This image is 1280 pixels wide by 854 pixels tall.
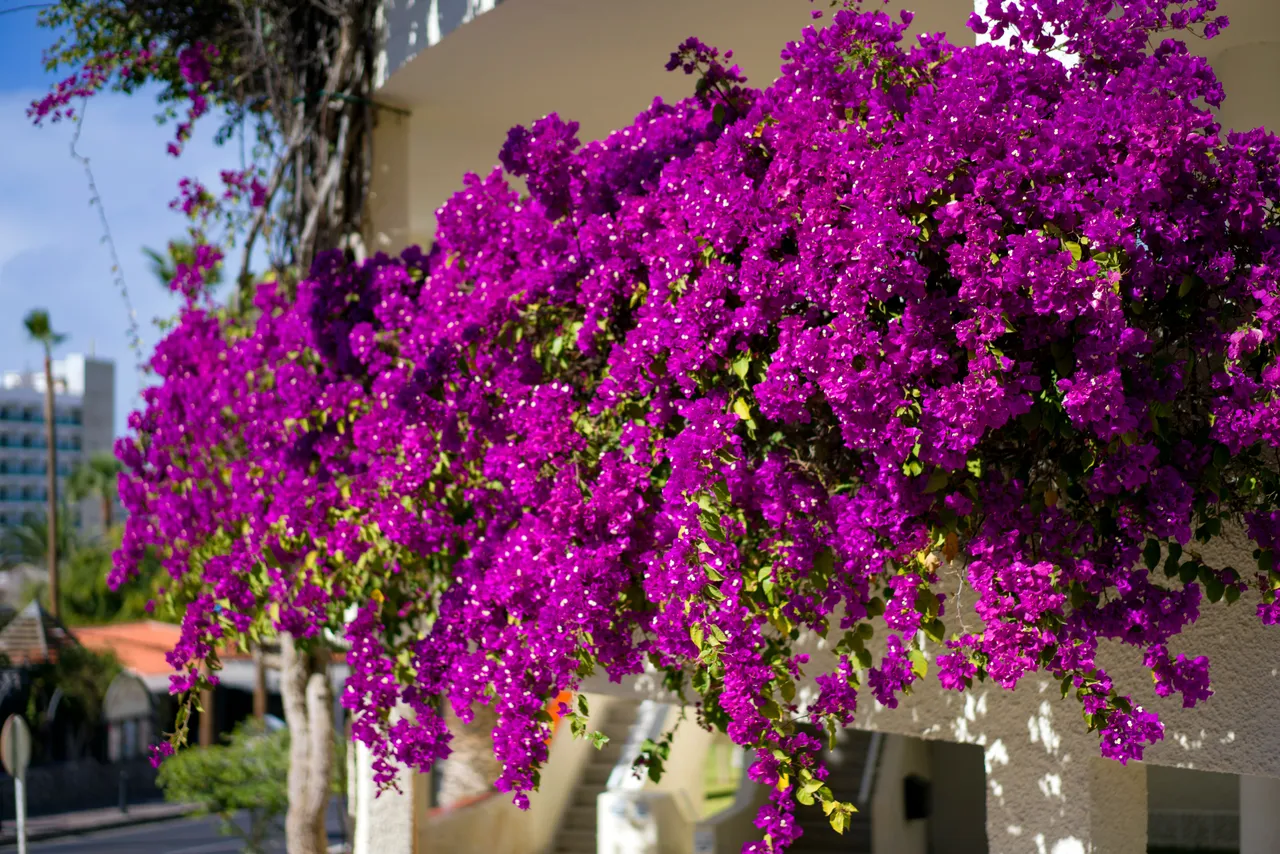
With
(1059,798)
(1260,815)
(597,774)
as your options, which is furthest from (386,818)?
(597,774)

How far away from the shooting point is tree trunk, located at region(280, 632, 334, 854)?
245 inches

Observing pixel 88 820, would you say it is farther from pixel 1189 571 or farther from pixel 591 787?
pixel 1189 571

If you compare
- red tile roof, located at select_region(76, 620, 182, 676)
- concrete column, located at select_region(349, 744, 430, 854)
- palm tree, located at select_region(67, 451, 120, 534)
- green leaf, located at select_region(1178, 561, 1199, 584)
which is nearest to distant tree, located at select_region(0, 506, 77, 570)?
palm tree, located at select_region(67, 451, 120, 534)

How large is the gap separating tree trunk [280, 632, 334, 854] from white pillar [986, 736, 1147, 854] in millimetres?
3515

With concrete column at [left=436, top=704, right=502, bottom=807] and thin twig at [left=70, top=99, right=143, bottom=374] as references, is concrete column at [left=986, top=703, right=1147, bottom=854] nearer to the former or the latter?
thin twig at [left=70, top=99, right=143, bottom=374]

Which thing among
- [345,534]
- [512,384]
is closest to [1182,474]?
[512,384]

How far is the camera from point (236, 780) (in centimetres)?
1331

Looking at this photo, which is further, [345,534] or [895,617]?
[345,534]

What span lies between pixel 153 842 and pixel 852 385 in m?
28.1

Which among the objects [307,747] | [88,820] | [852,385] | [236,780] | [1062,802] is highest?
[852,385]

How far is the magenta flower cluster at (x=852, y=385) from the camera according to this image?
2.61 meters

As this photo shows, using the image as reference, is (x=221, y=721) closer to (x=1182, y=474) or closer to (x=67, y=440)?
(x=1182, y=474)

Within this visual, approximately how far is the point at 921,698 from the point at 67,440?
90.3m

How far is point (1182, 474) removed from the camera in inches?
110
